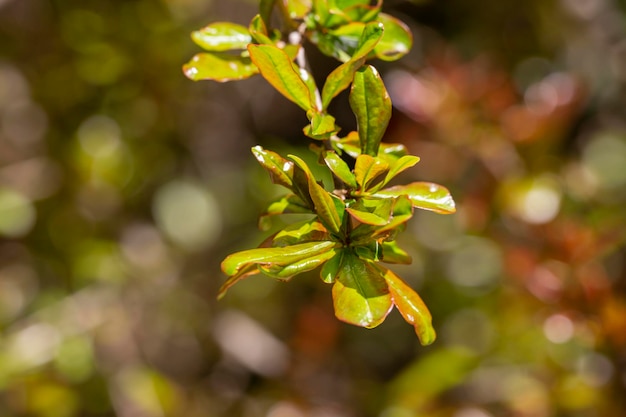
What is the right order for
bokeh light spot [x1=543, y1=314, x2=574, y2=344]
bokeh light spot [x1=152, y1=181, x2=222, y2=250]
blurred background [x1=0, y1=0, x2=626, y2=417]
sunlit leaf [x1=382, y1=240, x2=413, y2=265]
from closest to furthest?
1. sunlit leaf [x1=382, y1=240, x2=413, y2=265]
2. bokeh light spot [x1=543, y1=314, x2=574, y2=344]
3. blurred background [x1=0, y1=0, x2=626, y2=417]
4. bokeh light spot [x1=152, y1=181, x2=222, y2=250]

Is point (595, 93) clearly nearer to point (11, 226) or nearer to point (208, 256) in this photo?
point (208, 256)

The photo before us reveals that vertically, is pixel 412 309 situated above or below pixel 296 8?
below

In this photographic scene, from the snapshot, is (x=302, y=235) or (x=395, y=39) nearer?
(x=302, y=235)

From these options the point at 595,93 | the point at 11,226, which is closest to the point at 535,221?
the point at 595,93

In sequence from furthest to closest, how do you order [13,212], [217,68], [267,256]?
[13,212]
[217,68]
[267,256]

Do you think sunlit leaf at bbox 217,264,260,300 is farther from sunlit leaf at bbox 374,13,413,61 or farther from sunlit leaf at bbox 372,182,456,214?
sunlit leaf at bbox 374,13,413,61

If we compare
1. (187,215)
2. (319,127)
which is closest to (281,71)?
(319,127)

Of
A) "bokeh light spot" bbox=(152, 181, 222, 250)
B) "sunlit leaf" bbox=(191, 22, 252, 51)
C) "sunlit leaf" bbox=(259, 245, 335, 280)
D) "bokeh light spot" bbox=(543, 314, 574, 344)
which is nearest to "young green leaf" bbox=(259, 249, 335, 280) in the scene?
"sunlit leaf" bbox=(259, 245, 335, 280)

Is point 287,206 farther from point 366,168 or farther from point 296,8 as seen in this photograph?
point 296,8
